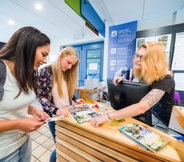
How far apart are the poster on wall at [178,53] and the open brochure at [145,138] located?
2344mm

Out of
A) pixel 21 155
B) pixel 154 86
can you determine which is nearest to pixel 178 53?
pixel 154 86

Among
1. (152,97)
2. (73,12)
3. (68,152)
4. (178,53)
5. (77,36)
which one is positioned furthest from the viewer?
(77,36)

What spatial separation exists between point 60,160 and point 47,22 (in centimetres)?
352

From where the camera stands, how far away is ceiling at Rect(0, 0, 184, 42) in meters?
2.14

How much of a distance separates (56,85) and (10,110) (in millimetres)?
636

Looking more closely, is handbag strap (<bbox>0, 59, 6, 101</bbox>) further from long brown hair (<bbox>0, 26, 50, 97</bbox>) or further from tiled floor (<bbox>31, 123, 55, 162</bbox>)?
tiled floor (<bbox>31, 123, 55, 162</bbox>)

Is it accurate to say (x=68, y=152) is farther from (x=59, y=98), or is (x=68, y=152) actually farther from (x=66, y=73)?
(x=66, y=73)

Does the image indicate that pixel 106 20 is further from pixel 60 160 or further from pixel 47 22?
pixel 60 160

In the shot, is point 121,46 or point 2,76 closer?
point 2,76

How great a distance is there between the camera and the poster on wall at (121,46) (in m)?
2.71

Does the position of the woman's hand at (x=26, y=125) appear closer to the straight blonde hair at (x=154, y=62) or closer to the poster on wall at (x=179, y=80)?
the straight blonde hair at (x=154, y=62)

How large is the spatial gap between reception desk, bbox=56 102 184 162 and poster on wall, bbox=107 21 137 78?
7.55 feet

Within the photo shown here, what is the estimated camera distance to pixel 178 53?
89.0 inches

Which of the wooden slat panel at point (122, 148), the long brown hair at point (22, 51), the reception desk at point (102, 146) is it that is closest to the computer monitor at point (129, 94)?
the reception desk at point (102, 146)
